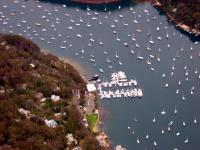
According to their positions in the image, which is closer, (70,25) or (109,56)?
(109,56)

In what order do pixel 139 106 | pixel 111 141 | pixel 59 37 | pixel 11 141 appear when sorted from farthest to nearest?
1. pixel 59 37
2. pixel 139 106
3. pixel 111 141
4. pixel 11 141

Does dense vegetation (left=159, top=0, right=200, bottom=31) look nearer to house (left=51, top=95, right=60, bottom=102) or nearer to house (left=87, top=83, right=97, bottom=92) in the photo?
house (left=87, top=83, right=97, bottom=92)

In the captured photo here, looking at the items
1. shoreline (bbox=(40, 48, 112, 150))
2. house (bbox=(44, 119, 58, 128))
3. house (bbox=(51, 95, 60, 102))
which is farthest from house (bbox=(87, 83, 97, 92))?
house (bbox=(44, 119, 58, 128))

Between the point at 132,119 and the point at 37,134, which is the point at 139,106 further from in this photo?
the point at 37,134

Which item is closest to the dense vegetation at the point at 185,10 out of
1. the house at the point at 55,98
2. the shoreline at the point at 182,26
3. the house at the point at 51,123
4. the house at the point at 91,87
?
the shoreline at the point at 182,26

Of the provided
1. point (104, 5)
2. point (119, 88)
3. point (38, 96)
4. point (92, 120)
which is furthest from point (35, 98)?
point (104, 5)

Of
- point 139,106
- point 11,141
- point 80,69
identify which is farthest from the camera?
point 80,69

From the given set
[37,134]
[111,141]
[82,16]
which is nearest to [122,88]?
[111,141]
